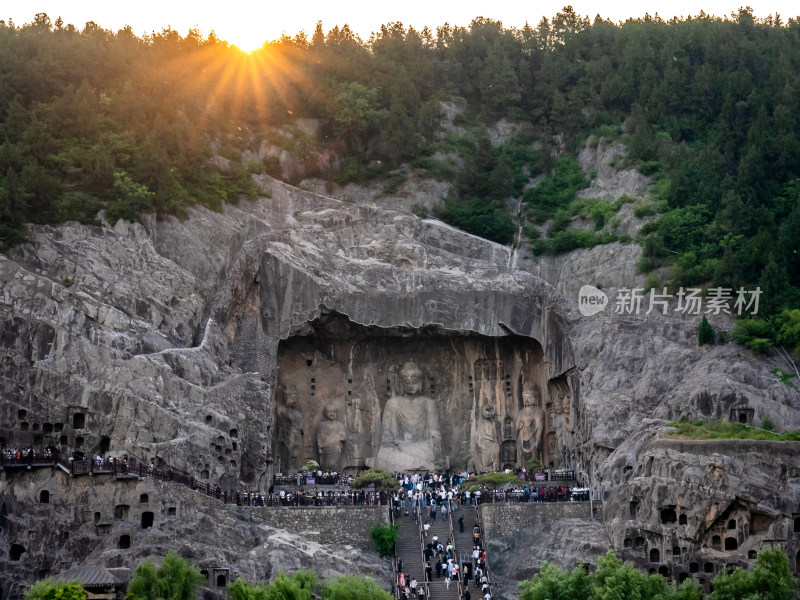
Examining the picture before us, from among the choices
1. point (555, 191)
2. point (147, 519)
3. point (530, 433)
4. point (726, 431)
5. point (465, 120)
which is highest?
point (465, 120)

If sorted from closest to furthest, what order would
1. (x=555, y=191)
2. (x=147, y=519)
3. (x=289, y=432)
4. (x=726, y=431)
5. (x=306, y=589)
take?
(x=306, y=589), (x=147, y=519), (x=726, y=431), (x=289, y=432), (x=555, y=191)

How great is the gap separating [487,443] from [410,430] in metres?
3.82

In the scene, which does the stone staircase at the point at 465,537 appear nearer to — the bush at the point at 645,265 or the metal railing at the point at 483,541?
the metal railing at the point at 483,541

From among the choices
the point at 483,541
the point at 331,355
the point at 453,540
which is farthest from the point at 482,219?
the point at 453,540

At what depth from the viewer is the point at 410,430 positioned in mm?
77062

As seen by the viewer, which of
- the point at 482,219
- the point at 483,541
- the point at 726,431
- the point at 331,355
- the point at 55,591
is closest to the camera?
the point at 55,591

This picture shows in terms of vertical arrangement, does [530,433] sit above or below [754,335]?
below

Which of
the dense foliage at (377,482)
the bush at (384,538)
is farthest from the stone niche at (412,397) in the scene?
the bush at (384,538)

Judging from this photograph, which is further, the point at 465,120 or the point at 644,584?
the point at 465,120

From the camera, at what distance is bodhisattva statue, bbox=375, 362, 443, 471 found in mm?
76000

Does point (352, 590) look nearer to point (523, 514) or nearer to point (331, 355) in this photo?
point (523, 514)

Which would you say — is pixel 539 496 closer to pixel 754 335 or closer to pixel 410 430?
pixel 410 430

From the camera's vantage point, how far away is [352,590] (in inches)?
2255

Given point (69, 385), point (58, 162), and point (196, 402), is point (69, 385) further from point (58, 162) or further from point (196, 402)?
point (58, 162)
